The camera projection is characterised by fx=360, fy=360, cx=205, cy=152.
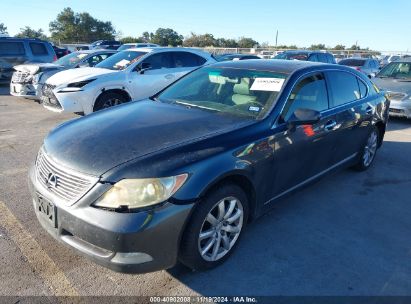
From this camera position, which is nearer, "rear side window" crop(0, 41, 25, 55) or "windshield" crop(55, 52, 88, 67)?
"windshield" crop(55, 52, 88, 67)

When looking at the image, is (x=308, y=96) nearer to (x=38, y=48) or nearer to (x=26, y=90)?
(x=26, y=90)

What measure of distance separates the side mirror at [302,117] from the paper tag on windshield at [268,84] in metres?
0.30

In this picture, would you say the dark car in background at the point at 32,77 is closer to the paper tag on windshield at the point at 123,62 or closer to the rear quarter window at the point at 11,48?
the paper tag on windshield at the point at 123,62

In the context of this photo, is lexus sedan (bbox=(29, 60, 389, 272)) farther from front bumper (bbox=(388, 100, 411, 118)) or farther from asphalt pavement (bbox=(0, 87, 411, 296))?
front bumper (bbox=(388, 100, 411, 118))

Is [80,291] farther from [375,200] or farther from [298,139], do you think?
[375,200]

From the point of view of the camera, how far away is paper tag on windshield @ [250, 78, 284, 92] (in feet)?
11.5

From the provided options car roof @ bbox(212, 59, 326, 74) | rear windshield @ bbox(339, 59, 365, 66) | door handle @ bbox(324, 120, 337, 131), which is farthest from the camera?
rear windshield @ bbox(339, 59, 365, 66)

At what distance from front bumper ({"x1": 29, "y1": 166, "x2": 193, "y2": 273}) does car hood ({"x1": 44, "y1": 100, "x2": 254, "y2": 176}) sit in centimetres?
28

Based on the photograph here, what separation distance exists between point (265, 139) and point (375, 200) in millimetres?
2123

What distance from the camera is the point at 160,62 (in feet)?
27.4

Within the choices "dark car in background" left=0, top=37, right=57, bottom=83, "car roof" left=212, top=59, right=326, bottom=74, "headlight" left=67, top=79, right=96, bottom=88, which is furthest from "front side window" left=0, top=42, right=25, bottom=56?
"car roof" left=212, top=59, right=326, bottom=74

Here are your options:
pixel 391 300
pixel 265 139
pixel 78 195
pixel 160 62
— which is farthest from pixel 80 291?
pixel 160 62

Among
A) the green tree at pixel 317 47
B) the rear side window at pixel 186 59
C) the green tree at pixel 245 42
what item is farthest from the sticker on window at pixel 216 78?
the green tree at pixel 245 42

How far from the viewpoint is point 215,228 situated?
2.81 m
